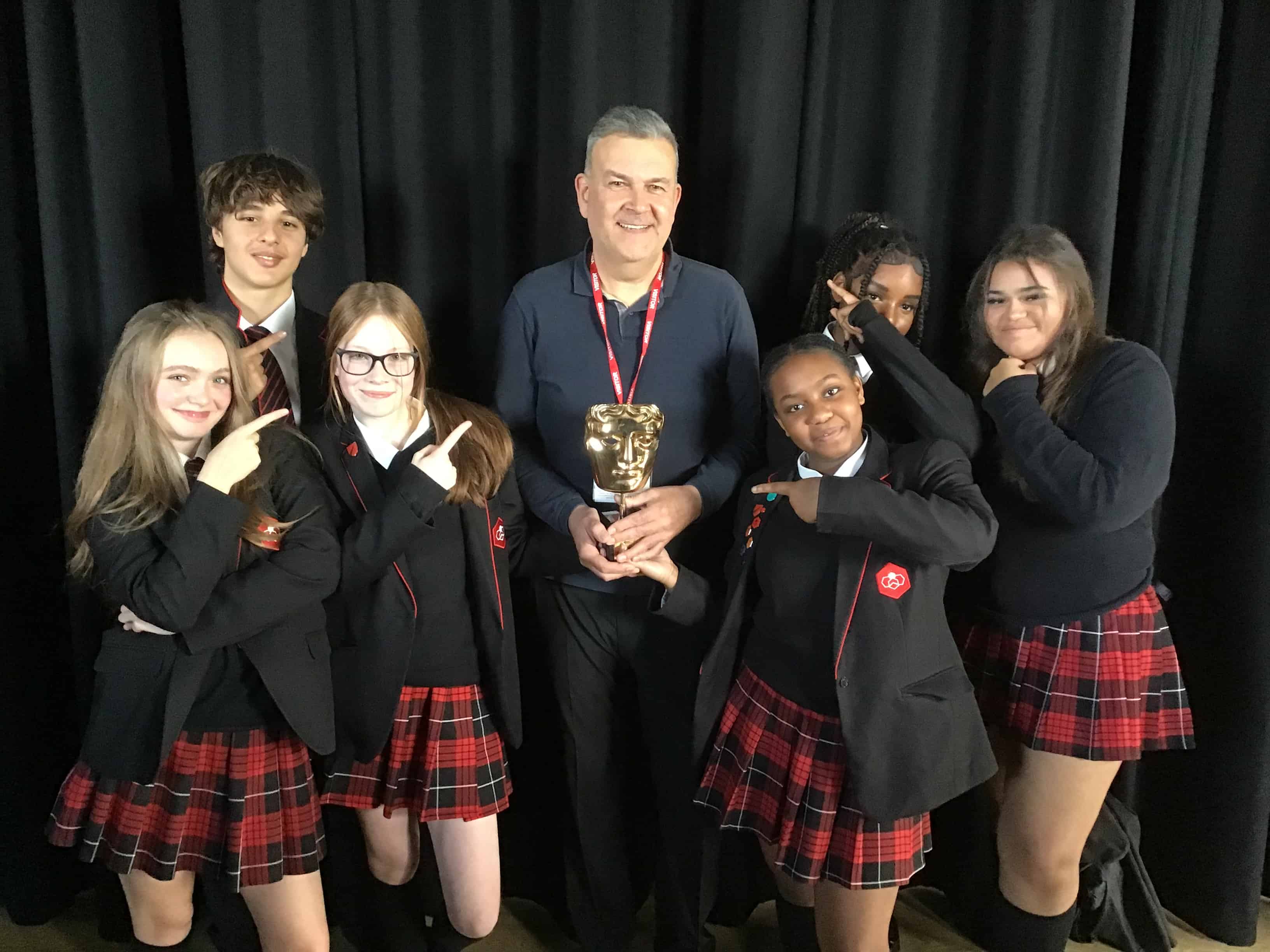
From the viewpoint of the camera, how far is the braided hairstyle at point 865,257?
2.06 m

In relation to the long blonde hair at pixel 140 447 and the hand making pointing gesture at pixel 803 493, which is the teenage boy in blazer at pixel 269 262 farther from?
the hand making pointing gesture at pixel 803 493

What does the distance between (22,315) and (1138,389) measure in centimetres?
290

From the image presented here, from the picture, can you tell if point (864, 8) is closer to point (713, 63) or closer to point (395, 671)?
point (713, 63)

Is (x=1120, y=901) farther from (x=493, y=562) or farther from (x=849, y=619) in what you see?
(x=493, y=562)

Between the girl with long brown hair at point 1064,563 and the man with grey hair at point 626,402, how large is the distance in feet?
2.07

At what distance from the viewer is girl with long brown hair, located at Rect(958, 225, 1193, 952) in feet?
6.05

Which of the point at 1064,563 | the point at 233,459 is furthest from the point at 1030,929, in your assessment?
the point at 233,459

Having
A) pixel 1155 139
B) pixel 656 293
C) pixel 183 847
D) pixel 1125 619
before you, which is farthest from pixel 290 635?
pixel 1155 139

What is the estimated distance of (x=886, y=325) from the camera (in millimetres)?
1943

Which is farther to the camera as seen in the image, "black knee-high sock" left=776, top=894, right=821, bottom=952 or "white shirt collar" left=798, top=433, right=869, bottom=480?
"black knee-high sock" left=776, top=894, right=821, bottom=952

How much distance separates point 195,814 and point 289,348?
108cm

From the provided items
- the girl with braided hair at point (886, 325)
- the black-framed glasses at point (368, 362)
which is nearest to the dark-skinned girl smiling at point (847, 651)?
the girl with braided hair at point (886, 325)

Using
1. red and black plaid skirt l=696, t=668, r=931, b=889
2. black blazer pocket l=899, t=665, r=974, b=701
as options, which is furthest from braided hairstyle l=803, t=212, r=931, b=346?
red and black plaid skirt l=696, t=668, r=931, b=889

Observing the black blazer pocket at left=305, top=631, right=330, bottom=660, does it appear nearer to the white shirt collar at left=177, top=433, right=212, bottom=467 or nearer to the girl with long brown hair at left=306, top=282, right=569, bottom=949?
the girl with long brown hair at left=306, top=282, right=569, bottom=949
